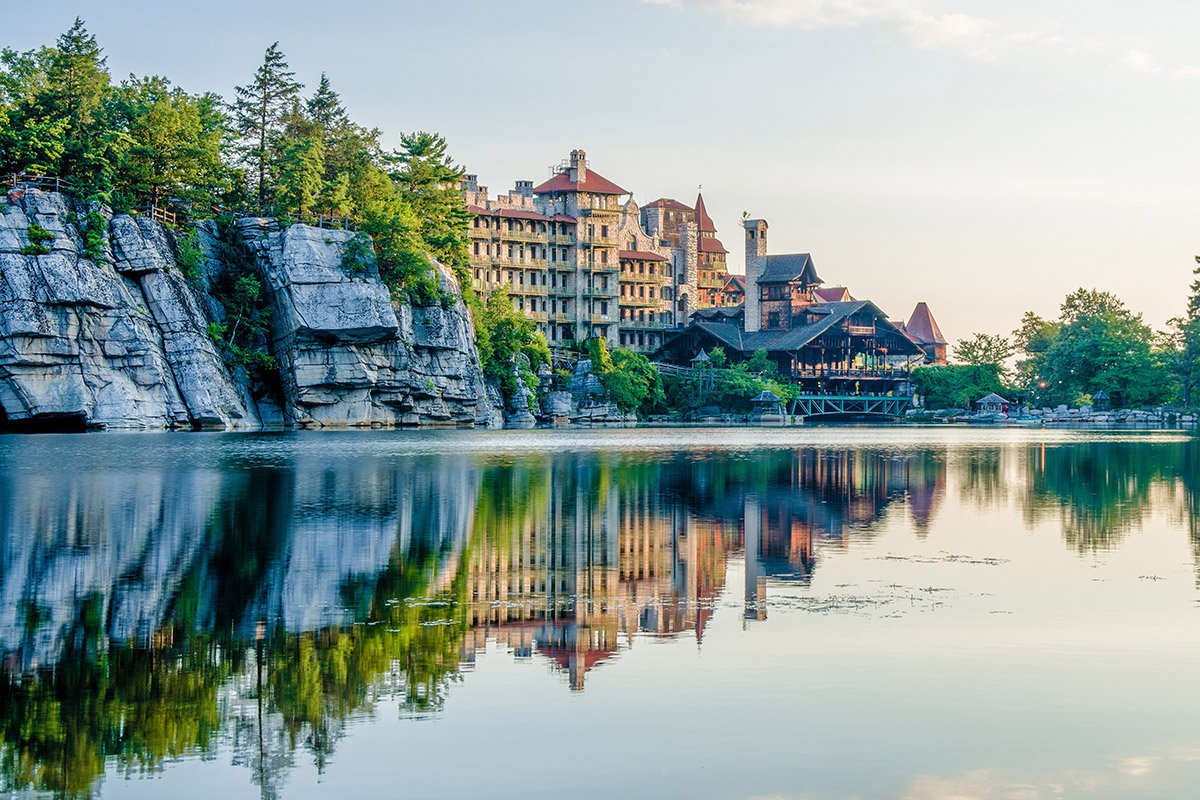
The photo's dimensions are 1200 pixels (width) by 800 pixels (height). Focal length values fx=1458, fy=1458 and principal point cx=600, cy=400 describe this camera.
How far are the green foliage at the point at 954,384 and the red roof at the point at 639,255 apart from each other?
2775 cm

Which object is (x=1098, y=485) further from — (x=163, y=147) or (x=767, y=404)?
(x=767, y=404)

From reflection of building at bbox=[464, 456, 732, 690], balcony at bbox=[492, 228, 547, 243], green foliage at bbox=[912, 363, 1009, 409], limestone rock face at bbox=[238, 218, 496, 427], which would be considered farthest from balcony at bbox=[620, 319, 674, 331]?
reflection of building at bbox=[464, 456, 732, 690]

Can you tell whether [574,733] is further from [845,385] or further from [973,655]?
[845,385]

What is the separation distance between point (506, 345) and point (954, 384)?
53348 mm

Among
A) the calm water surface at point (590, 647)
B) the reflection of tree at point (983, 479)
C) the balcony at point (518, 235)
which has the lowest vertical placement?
the calm water surface at point (590, 647)

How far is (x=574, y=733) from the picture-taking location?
12594 mm

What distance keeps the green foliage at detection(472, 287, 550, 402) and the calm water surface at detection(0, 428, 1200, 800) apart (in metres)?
73.7

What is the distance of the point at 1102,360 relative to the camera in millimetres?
132000

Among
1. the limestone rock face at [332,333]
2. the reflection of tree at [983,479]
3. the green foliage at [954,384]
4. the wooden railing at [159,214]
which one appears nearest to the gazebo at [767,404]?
the green foliage at [954,384]

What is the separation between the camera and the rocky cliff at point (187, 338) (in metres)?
72.0

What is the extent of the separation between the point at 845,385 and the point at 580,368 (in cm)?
3143

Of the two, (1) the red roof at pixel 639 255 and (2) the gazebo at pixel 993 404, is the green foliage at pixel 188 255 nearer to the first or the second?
(1) the red roof at pixel 639 255

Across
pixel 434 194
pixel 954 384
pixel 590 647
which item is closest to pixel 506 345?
pixel 434 194

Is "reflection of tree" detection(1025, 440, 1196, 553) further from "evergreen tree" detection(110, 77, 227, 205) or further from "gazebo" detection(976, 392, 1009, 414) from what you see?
"gazebo" detection(976, 392, 1009, 414)
